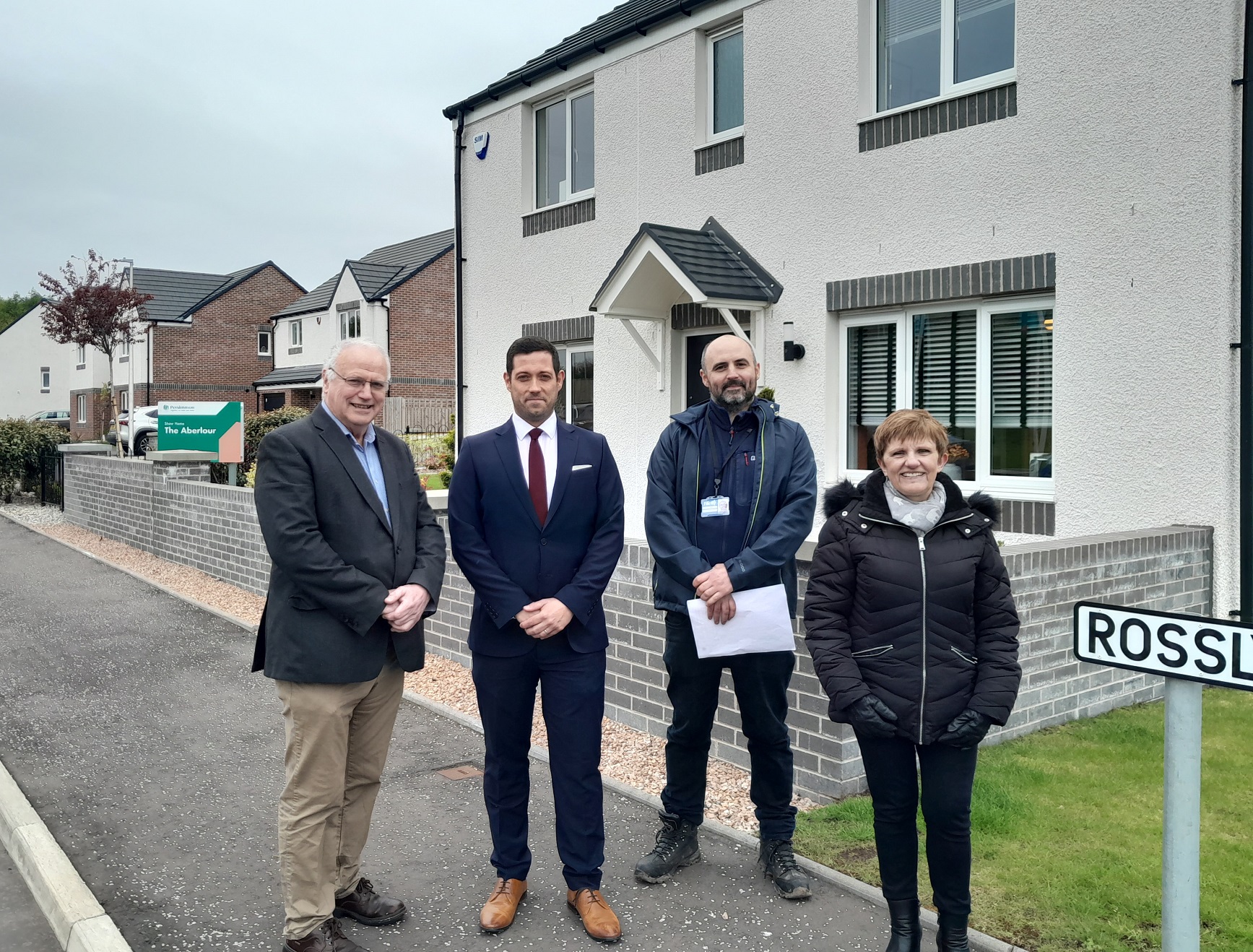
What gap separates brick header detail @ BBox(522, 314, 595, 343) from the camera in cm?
1270

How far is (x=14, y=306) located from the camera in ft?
334

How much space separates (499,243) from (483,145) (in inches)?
56.5

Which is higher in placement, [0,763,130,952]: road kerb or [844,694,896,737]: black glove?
[844,694,896,737]: black glove

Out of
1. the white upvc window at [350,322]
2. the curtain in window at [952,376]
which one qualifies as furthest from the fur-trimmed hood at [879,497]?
the white upvc window at [350,322]

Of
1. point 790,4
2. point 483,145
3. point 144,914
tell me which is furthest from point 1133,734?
point 483,145

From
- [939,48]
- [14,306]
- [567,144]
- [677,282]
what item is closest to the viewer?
[939,48]

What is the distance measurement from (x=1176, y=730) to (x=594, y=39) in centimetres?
1148

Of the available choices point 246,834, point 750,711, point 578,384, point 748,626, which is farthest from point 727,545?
point 578,384

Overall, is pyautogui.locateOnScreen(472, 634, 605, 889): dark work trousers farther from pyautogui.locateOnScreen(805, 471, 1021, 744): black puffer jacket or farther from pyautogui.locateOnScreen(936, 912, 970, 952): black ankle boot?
pyautogui.locateOnScreen(936, 912, 970, 952): black ankle boot

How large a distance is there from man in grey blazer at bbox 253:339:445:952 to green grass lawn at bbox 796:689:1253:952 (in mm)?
1930

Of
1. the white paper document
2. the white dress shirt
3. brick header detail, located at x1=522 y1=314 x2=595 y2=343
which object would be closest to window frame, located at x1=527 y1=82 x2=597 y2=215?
brick header detail, located at x1=522 y1=314 x2=595 y2=343

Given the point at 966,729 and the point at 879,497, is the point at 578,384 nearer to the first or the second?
the point at 879,497

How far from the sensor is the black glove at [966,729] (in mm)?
3352

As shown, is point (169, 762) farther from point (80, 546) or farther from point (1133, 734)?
point (80, 546)
